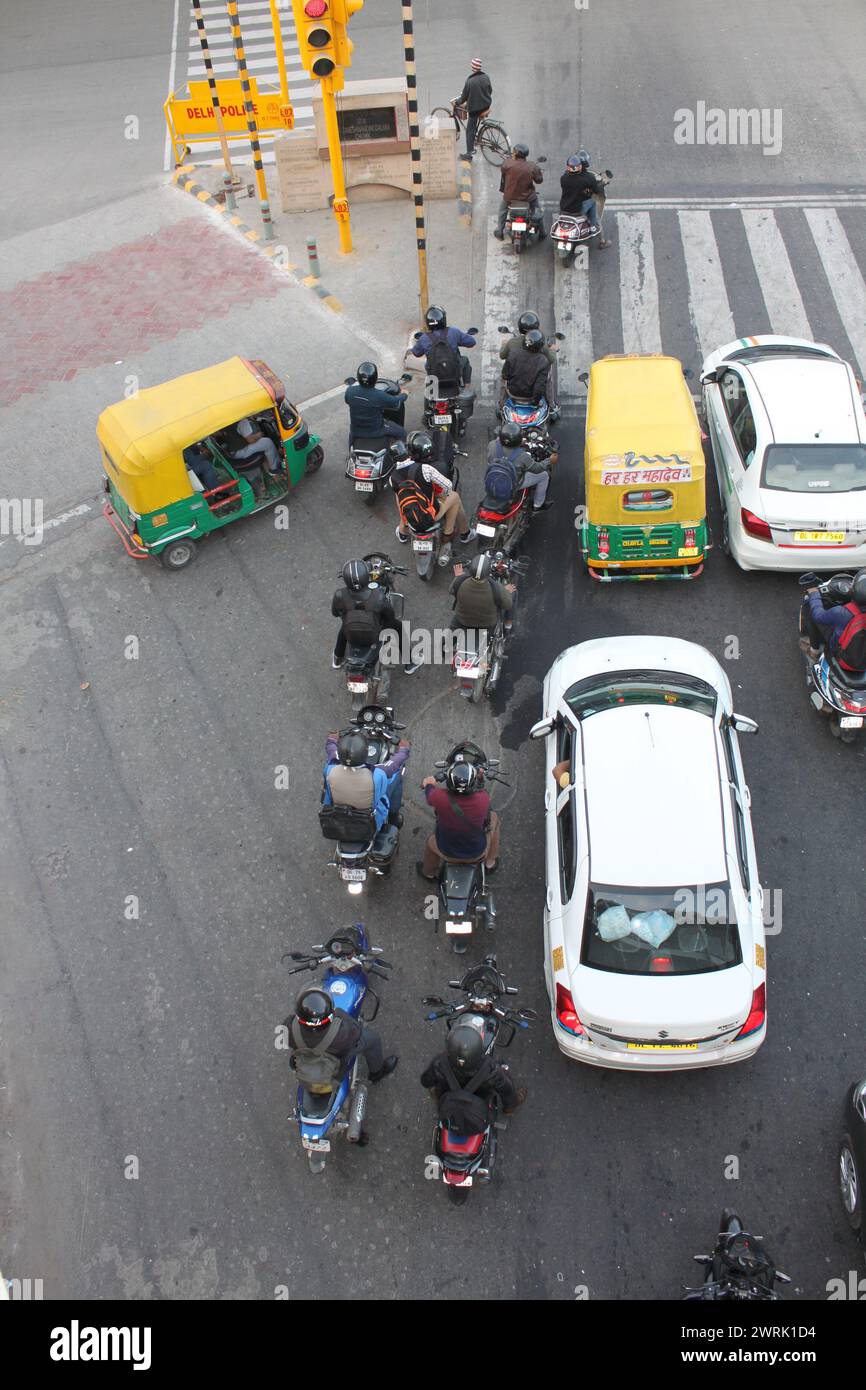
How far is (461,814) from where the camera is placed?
8297mm

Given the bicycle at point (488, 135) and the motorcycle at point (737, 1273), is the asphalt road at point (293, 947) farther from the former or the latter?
the bicycle at point (488, 135)

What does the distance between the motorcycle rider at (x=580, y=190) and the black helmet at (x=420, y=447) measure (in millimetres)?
6753

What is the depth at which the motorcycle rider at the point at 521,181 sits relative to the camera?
1587 cm

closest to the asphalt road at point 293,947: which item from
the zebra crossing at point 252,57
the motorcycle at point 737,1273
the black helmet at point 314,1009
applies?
the motorcycle at point 737,1273

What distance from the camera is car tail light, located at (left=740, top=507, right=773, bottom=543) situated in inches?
430

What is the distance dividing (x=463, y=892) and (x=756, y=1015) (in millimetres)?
2412

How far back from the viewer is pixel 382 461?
40.9ft

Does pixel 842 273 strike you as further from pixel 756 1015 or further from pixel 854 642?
pixel 756 1015

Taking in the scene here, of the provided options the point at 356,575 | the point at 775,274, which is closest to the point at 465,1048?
the point at 356,575
